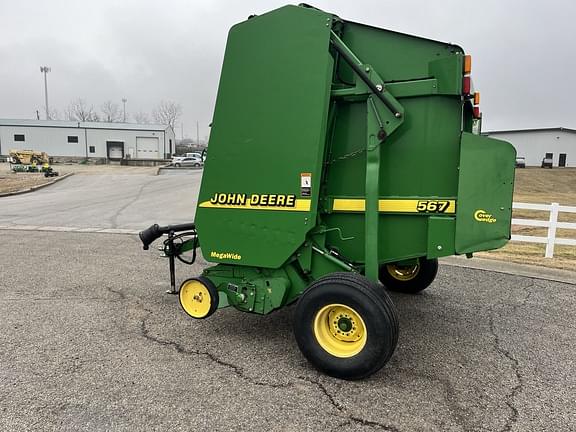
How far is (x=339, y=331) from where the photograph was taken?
123 inches

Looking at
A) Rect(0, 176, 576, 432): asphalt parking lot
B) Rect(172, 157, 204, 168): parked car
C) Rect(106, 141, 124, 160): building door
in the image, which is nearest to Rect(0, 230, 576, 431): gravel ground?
Rect(0, 176, 576, 432): asphalt parking lot

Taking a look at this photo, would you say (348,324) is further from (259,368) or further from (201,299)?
(201,299)

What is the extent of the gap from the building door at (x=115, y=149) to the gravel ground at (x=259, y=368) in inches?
2088

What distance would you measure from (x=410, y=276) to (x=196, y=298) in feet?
8.82

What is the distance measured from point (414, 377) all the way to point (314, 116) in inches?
82.7

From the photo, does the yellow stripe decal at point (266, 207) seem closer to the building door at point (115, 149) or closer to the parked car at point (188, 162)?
the parked car at point (188, 162)

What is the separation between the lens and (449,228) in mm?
3180

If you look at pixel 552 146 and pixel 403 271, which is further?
pixel 552 146

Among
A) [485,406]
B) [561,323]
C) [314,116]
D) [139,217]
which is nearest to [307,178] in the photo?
[314,116]

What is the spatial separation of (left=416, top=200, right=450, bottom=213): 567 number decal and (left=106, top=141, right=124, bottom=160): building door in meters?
55.9

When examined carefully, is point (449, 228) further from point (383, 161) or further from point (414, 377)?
point (414, 377)

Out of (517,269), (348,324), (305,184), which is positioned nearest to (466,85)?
(305,184)

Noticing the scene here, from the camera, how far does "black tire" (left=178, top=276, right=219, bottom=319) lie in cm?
360

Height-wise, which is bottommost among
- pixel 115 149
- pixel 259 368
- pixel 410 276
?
pixel 259 368
